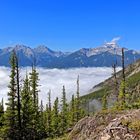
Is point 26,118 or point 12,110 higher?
point 12,110

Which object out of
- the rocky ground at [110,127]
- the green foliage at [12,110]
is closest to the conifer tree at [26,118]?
the green foliage at [12,110]

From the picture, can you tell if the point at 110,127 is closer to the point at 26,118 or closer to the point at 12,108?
the point at 12,108

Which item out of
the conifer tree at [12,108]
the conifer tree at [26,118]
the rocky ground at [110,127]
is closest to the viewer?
the rocky ground at [110,127]

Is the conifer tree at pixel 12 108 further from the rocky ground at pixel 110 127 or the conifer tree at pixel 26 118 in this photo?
the rocky ground at pixel 110 127

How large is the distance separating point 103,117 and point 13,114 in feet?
106

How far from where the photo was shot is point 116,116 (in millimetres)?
30375

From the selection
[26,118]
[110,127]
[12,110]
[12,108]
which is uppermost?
[12,108]

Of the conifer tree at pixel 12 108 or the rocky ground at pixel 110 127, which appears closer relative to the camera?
the rocky ground at pixel 110 127

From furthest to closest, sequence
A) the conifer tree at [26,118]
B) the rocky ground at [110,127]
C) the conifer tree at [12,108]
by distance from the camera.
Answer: the conifer tree at [26,118] < the conifer tree at [12,108] < the rocky ground at [110,127]

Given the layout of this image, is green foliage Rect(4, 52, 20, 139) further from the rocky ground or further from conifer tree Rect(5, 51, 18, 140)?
the rocky ground

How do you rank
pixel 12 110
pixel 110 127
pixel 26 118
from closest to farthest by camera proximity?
pixel 110 127 → pixel 12 110 → pixel 26 118

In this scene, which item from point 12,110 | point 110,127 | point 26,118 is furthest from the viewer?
point 26,118

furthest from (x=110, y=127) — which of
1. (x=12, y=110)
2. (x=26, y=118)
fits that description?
(x=26, y=118)

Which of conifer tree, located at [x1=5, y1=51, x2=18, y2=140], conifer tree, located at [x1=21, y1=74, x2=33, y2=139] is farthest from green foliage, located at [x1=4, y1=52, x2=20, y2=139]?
conifer tree, located at [x1=21, y1=74, x2=33, y2=139]
